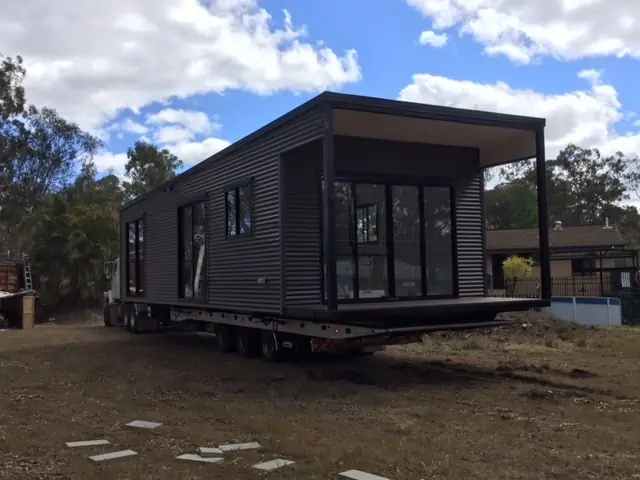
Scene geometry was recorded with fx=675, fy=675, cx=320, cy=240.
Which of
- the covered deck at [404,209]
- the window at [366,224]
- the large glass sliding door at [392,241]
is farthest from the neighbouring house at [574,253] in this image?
the window at [366,224]

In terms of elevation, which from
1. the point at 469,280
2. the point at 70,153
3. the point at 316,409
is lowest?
the point at 316,409

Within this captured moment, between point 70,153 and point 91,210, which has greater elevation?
point 70,153

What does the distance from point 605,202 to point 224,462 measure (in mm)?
57216

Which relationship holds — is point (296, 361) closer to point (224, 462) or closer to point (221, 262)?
Answer: point (221, 262)

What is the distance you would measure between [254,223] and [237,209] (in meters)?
0.86

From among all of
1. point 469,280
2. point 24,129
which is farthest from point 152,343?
point 24,129

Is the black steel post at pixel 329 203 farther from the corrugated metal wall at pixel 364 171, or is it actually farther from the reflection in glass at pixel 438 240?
the reflection in glass at pixel 438 240

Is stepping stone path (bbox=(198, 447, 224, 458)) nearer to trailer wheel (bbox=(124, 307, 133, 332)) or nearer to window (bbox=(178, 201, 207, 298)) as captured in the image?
window (bbox=(178, 201, 207, 298))

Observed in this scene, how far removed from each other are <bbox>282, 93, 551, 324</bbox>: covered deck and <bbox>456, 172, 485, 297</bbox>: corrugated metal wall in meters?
0.02

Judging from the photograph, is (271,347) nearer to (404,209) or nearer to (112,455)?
(404,209)

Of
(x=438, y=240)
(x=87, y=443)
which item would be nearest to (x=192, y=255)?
(x=438, y=240)

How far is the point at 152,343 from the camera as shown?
16.2m

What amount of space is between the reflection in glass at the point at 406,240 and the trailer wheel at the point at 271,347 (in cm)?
220

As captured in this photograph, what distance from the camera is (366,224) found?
11.0m
